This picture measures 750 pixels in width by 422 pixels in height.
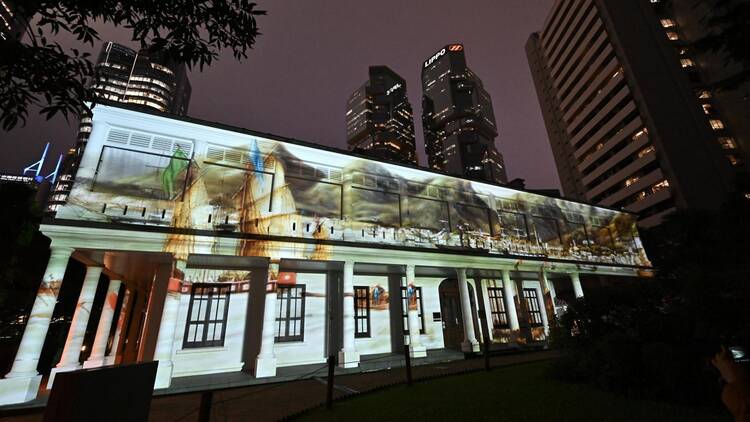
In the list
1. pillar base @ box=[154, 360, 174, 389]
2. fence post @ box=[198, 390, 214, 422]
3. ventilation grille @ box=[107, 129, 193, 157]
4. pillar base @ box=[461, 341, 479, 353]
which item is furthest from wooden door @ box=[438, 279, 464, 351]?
fence post @ box=[198, 390, 214, 422]

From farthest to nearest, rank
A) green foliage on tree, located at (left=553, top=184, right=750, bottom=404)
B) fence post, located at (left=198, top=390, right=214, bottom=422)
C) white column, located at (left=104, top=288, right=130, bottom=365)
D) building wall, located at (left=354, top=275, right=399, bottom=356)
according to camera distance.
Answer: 1. building wall, located at (left=354, top=275, right=399, bottom=356)
2. white column, located at (left=104, top=288, right=130, bottom=365)
3. green foliage on tree, located at (left=553, top=184, right=750, bottom=404)
4. fence post, located at (left=198, top=390, right=214, bottom=422)

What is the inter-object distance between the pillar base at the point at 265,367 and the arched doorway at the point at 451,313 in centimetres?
789

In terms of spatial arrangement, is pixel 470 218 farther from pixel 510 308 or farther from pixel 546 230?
pixel 546 230

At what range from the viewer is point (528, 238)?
15914 mm

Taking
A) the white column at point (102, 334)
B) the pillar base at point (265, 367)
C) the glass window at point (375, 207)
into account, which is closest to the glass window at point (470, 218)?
the glass window at point (375, 207)

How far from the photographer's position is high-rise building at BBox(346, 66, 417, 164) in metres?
122

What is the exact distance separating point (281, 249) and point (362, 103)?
412 ft

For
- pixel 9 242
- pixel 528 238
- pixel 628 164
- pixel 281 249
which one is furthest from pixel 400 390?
pixel 628 164

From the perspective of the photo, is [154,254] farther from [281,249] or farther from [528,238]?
[528,238]

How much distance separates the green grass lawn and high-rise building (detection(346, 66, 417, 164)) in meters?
116

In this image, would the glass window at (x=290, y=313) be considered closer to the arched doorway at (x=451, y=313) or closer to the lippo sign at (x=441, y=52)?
the arched doorway at (x=451, y=313)

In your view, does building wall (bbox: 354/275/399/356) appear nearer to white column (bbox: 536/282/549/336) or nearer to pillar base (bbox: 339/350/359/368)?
pillar base (bbox: 339/350/359/368)

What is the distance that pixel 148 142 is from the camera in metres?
9.68

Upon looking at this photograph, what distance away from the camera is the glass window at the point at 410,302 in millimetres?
11516
